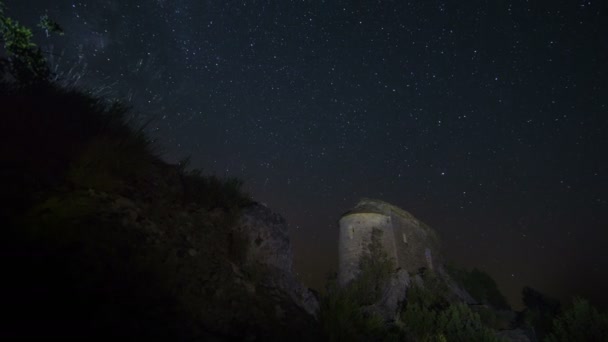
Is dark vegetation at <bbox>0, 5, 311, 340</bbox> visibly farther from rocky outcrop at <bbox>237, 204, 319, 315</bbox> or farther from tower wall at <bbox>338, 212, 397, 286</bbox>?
tower wall at <bbox>338, 212, 397, 286</bbox>

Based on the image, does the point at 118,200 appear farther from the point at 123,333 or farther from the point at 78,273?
the point at 123,333

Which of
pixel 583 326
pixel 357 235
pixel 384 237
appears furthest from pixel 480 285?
pixel 583 326

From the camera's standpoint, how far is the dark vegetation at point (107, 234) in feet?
10.6

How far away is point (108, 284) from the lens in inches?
143

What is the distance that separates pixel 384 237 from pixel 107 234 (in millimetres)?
23279

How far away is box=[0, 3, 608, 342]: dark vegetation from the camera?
10.6 ft

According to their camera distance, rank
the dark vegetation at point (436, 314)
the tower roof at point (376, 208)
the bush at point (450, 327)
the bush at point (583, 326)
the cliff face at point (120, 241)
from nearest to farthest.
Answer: the cliff face at point (120, 241) → the dark vegetation at point (436, 314) → the bush at point (450, 327) → the bush at point (583, 326) → the tower roof at point (376, 208)

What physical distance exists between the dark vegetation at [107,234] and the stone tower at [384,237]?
57.3 feet

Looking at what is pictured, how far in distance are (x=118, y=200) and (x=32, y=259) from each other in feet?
6.83

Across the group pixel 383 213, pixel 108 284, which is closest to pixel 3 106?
pixel 108 284

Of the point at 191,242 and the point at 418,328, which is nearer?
the point at 191,242

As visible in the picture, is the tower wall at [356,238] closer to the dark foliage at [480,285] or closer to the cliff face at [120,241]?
the dark foliage at [480,285]

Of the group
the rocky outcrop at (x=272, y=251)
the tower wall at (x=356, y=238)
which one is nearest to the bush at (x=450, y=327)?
the rocky outcrop at (x=272, y=251)

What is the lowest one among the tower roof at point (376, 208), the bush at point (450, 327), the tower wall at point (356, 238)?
the bush at point (450, 327)
